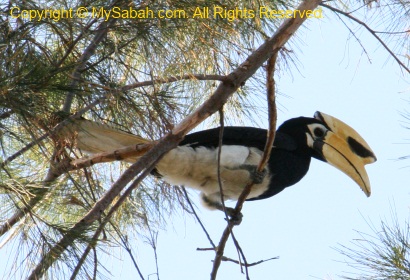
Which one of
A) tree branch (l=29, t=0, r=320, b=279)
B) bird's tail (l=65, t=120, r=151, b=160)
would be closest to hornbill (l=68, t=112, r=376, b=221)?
bird's tail (l=65, t=120, r=151, b=160)

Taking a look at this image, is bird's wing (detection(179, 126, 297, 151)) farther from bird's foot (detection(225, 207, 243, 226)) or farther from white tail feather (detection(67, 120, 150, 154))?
white tail feather (detection(67, 120, 150, 154))

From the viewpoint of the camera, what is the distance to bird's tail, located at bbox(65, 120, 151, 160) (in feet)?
6.86

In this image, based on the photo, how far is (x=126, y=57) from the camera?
2.20m

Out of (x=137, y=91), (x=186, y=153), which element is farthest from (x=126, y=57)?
(x=186, y=153)

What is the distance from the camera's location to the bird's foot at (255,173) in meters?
2.22

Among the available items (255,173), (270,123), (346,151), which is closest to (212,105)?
(270,123)

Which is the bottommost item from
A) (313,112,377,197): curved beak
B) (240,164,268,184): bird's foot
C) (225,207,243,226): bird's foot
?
(225,207,243,226): bird's foot

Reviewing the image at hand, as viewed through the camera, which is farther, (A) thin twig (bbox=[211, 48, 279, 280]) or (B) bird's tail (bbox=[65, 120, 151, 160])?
(B) bird's tail (bbox=[65, 120, 151, 160])

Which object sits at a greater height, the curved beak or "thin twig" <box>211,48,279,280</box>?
the curved beak

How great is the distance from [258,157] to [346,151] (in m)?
0.33

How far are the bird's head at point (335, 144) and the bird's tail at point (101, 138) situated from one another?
725 mm

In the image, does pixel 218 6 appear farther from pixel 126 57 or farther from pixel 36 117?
pixel 36 117

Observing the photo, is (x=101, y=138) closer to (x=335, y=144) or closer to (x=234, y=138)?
(x=234, y=138)

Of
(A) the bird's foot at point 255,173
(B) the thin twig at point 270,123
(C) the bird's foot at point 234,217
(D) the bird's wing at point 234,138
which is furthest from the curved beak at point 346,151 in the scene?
(B) the thin twig at point 270,123
